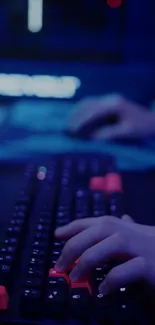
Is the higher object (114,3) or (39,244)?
(114,3)

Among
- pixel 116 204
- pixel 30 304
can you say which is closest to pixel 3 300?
pixel 30 304

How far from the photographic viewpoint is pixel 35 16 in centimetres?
88

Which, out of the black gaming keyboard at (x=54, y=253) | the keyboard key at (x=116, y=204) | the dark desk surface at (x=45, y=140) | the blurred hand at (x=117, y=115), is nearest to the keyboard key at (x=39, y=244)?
the black gaming keyboard at (x=54, y=253)

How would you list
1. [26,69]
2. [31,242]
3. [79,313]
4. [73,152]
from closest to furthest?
[79,313] < [31,242] < [73,152] < [26,69]

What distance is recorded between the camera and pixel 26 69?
3.07ft

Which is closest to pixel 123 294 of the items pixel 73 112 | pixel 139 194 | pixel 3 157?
pixel 139 194

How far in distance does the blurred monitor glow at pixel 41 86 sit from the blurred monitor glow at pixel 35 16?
0.28ft

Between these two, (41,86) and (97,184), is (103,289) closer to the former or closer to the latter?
(97,184)

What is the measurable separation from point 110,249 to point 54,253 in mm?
57

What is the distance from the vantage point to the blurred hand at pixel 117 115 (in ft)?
2.96

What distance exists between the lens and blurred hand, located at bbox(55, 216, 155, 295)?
1.52ft

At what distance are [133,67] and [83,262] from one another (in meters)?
0.54

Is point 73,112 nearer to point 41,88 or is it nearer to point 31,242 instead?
point 41,88

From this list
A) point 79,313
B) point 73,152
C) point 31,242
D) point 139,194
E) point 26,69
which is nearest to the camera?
point 79,313
